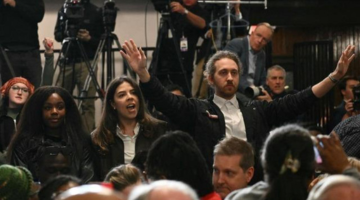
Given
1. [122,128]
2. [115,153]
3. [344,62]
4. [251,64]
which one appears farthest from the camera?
[251,64]

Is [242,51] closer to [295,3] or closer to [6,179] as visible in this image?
[295,3]

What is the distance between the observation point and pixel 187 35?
9258mm

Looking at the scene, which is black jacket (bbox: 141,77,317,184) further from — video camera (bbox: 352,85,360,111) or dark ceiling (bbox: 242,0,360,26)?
dark ceiling (bbox: 242,0,360,26)

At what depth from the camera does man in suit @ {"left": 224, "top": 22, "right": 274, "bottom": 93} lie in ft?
28.0

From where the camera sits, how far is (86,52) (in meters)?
9.05

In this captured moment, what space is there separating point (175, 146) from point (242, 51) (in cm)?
486

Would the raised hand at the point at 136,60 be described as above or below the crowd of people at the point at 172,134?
above

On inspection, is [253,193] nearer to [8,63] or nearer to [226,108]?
[226,108]

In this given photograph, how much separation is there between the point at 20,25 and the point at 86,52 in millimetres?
1020

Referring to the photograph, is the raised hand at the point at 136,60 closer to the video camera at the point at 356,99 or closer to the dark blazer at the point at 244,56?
the video camera at the point at 356,99

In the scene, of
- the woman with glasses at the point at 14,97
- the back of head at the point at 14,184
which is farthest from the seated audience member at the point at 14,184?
the woman with glasses at the point at 14,97

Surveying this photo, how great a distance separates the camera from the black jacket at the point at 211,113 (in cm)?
546

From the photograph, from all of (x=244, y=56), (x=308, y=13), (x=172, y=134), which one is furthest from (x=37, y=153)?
(x=308, y=13)

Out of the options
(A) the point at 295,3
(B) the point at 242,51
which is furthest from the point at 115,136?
(A) the point at 295,3
